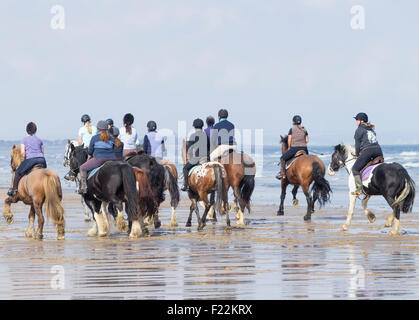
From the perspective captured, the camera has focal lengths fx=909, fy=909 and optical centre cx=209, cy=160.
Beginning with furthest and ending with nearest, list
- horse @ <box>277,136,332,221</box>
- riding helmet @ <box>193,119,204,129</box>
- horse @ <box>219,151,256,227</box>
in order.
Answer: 1. horse @ <box>277,136,332,221</box>
2. horse @ <box>219,151,256,227</box>
3. riding helmet @ <box>193,119,204,129</box>

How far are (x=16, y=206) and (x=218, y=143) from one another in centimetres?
1034

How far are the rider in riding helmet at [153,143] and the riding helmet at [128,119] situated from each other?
44 centimetres

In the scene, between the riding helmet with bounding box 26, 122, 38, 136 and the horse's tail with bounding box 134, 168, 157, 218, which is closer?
the horse's tail with bounding box 134, 168, 157, 218

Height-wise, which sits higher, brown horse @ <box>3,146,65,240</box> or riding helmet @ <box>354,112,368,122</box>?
riding helmet @ <box>354,112,368,122</box>

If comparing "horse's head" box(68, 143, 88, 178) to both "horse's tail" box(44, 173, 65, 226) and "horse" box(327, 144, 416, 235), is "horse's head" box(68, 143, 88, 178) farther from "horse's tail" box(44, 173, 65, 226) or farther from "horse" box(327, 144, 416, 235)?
"horse" box(327, 144, 416, 235)

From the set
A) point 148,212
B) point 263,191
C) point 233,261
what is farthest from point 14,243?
point 263,191

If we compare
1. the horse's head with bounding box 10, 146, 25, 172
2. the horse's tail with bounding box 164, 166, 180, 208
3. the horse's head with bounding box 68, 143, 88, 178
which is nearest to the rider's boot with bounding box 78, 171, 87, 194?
the horse's head with bounding box 68, 143, 88, 178

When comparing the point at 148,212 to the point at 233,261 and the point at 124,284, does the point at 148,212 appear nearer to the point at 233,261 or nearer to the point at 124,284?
the point at 233,261

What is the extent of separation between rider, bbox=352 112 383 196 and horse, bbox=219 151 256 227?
2.55 metres

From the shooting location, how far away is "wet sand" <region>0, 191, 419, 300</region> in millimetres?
10070

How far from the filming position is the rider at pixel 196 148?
18.8 metres

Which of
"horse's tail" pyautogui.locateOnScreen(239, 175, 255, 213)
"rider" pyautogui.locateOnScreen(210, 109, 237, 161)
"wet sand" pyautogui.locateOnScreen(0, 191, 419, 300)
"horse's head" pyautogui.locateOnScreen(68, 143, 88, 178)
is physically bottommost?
"wet sand" pyautogui.locateOnScreen(0, 191, 419, 300)

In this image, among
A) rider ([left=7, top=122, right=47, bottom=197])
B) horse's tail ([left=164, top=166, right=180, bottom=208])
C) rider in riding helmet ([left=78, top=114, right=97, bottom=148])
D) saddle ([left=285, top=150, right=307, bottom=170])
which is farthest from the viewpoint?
saddle ([left=285, top=150, right=307, bottom=170])

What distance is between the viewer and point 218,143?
2006cm
